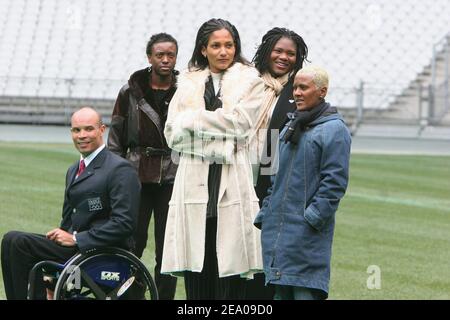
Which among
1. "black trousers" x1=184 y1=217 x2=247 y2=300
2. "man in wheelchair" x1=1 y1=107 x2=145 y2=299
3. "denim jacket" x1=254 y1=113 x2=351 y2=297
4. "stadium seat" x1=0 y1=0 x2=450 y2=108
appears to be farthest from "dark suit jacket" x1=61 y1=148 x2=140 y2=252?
"stadium seat" x1=0 y1=0 x2=450 y2=108

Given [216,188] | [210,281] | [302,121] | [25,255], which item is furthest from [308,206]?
[25,255]

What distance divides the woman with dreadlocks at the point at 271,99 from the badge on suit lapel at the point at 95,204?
2.68 feet

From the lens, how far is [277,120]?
→ 5914 mm

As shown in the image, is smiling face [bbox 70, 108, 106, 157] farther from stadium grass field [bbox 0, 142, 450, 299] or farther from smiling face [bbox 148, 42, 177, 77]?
stadium grass field [bbox 0, 142, 450, 299]

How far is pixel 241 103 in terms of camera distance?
573 centimetres

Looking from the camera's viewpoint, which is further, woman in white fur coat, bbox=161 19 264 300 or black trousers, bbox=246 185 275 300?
black trousers, bbox=246 185 275 300

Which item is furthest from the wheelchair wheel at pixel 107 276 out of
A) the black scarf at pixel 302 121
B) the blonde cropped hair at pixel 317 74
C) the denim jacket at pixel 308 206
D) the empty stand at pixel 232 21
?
the empty stand at pixel 232 21

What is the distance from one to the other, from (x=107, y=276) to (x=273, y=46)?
1.49 m

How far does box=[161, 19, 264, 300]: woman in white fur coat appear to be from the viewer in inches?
223

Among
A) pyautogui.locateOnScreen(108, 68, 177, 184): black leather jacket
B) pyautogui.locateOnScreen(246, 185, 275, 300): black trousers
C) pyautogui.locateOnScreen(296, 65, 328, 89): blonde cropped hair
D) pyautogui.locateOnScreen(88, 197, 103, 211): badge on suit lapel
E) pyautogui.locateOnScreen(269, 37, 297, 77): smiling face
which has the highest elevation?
pyautogui.locateOnScreen(269, 37, 297, 77): smiling face

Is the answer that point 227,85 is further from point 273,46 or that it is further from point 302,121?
point 302,121

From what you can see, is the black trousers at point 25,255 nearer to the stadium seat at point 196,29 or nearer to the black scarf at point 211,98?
the black scarf at point 211,98

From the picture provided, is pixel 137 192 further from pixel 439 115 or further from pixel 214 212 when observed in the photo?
pixel 439 115

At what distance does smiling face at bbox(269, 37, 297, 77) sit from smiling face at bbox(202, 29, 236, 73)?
29 centimetres
